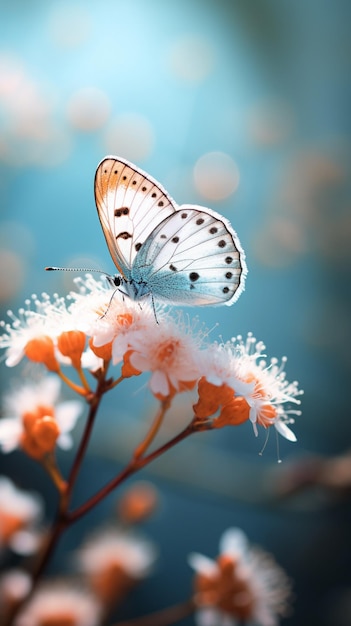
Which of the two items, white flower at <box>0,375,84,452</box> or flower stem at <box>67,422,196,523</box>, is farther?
white flower at <box>0,375,84,452</box>

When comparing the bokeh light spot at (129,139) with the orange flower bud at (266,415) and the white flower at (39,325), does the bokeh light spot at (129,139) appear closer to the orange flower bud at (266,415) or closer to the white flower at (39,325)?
the white flower at (39,325)

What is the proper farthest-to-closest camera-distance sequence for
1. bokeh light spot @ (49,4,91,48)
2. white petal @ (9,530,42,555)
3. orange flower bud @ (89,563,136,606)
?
bokeh light spot @ (49,4,91,48), orange flower bud @ (89,563,136,606), white petal @ (9,530,42,555)

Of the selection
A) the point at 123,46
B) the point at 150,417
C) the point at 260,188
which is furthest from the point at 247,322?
the point at 123,46

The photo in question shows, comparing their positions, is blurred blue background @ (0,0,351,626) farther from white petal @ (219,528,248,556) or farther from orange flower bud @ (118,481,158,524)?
white petal @ (219,528,248,556)

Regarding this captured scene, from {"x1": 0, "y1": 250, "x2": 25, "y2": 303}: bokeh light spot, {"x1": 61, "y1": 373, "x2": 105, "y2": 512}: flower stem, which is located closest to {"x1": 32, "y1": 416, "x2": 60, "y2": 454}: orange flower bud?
{"x1": 61, "y1": 373, "x2": 105, "y2": 512}: flower stem

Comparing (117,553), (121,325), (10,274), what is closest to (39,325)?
(121,325)

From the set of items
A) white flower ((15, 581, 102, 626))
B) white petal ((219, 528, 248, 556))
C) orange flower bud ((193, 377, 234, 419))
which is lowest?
Answer: white flower ((15, 581, 102, 626))
